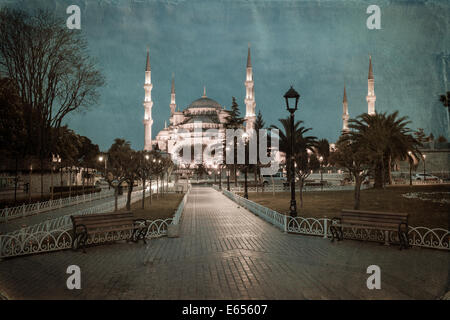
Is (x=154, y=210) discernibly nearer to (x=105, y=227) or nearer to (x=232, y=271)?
(x=105, y=227)

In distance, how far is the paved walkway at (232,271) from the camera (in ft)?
15.7

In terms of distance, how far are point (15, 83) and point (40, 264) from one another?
19467 mm

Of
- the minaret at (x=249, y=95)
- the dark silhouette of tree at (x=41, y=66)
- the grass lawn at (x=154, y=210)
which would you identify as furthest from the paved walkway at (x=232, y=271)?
the minaret at (x=249, y=95)

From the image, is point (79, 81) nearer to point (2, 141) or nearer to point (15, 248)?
point (2, 141)

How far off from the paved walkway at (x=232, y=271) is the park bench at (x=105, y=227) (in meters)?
0.40

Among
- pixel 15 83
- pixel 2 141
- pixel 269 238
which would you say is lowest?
pixel 269 238

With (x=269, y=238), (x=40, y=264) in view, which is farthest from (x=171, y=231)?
→ (x=40, y=264)

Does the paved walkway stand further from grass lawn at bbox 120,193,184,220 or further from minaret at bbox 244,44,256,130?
minaret at bbox 244,44,256,130

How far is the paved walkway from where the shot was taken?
15.7 ft

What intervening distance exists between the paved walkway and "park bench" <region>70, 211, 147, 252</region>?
398 mm

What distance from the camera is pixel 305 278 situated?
17.5ft

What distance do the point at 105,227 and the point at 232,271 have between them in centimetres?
403
